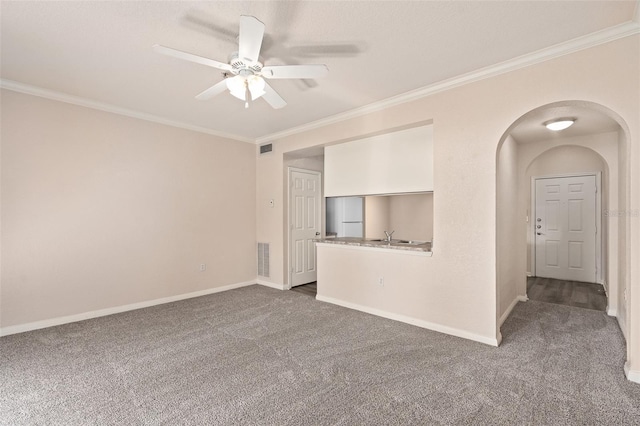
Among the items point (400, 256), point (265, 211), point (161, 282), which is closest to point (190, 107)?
point (265, 211)

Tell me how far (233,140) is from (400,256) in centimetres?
360

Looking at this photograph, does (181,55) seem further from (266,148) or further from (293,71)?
(266,148)

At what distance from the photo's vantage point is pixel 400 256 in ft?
12.3

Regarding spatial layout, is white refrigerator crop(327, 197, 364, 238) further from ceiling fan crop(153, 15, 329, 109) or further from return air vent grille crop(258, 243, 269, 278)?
ceiling fan crop(153, 15, 329, 109)

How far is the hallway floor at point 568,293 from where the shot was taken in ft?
14.3

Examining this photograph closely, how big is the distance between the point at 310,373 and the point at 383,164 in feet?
8.91

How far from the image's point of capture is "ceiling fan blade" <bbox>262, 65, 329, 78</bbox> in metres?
2.18

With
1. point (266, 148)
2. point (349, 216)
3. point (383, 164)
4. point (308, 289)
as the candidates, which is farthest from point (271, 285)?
point (383, 164)

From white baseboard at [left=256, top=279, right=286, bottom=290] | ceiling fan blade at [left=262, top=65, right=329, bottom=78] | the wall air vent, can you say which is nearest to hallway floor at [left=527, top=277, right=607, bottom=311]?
white baseboard at [left=256, top=279, right=286, bottom=290]

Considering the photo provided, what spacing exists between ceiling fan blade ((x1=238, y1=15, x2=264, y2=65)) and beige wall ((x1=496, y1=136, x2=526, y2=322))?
2892 mm

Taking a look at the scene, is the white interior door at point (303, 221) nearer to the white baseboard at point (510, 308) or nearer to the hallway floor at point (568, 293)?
the white baseboard at point (510, 308)

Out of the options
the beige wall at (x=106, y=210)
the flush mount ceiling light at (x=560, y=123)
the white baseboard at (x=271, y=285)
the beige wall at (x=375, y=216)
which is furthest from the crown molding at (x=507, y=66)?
the white baseboard at (x=271, y=285)

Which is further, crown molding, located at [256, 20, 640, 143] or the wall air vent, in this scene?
the wall air vent

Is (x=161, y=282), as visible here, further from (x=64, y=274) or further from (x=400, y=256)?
(x=400, y=256)
